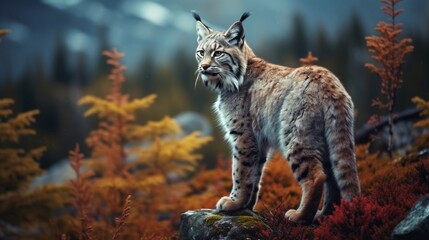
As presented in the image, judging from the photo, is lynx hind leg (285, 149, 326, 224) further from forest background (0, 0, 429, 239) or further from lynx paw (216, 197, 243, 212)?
forest background (0, 0, 429, 239)

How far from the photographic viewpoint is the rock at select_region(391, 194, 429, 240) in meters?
4.31

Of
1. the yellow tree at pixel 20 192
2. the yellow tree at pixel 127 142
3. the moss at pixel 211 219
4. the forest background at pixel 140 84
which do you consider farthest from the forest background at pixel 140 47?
the moss at pixel 211 219

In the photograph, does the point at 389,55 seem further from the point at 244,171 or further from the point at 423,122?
the point at 244,171

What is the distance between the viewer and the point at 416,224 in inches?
172

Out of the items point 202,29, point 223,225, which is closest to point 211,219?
point 223,225

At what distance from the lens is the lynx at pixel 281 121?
5383 mm

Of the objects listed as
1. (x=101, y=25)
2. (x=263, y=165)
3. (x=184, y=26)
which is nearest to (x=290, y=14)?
(x=184, y=26)

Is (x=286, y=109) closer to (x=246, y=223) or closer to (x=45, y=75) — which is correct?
(x=246, y=223)

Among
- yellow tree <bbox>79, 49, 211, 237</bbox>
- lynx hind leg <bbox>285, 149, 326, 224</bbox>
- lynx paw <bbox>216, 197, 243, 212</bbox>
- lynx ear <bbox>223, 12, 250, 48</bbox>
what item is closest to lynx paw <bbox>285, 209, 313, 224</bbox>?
lynx hind leg <bbox>285, 149, 326, 224</bbox>

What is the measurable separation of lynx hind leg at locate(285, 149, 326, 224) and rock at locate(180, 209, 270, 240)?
0.44 m

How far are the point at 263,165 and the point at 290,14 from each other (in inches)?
1111

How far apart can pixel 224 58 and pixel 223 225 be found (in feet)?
7.20

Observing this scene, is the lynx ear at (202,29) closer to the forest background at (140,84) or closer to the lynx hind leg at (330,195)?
the lynx hind leg at (330,195)

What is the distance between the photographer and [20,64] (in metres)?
35.6
